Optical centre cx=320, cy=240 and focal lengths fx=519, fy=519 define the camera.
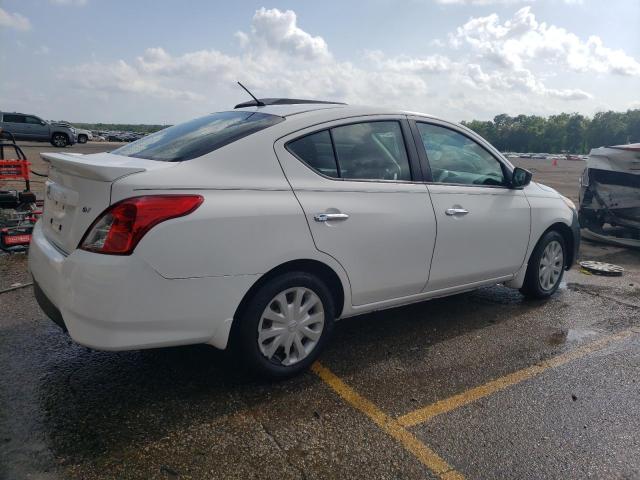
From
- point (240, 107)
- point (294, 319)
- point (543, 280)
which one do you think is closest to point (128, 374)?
point (294, 319)

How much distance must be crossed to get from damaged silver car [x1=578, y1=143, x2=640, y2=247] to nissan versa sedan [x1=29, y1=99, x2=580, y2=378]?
4.39 meters

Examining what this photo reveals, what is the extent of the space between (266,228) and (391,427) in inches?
49.0

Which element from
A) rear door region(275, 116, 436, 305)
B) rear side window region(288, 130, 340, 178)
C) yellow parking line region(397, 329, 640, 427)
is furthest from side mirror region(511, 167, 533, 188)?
rear side window region(288, 130, 340, 178)

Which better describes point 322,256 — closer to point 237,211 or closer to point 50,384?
point 237,211

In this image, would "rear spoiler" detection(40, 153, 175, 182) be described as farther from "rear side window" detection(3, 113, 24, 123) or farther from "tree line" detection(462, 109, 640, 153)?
"tree line" detection(462, 109, 640, 153)

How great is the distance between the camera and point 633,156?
7355mm

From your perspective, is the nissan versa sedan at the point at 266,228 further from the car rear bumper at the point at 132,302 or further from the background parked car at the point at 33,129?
the background parked car at the point at 33,129

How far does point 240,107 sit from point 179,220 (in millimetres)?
1659

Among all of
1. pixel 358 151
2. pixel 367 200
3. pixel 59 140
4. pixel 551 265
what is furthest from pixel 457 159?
pixel 59 140

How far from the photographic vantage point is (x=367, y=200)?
332 cm

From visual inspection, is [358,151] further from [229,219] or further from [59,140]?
[59,140]

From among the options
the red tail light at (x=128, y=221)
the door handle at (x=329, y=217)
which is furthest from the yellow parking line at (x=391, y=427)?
the red tail light at (x=128, y=221)

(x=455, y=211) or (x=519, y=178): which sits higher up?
(x=519, y=178)

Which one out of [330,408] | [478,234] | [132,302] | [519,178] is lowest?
[330,408]
